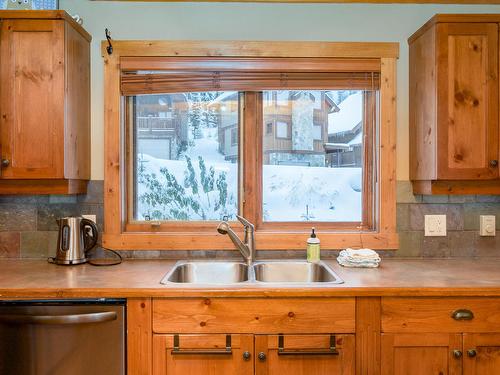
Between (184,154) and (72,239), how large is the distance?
30.0 inches

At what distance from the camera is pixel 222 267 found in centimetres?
204

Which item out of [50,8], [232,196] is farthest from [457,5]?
[50,8]

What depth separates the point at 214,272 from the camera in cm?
204

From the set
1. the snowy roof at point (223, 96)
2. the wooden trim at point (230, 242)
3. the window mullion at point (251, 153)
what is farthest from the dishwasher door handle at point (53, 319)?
the snowy roof at point (223, 96)

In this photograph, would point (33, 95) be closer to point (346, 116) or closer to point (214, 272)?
point (214, 272)

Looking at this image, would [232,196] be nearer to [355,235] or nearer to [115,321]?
[355,235]

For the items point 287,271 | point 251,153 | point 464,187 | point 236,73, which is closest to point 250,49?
point 236,73

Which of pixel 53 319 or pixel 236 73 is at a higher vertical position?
pixel 236 73

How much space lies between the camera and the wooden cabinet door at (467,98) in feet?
6.03

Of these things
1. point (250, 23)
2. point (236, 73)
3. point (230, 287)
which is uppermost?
point (250, 23)

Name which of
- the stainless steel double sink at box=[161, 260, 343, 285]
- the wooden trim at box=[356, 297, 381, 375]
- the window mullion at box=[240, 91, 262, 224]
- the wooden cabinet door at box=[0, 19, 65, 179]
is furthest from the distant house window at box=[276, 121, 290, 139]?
the wooden cabinet door at box=[0, 19, 65, 179]

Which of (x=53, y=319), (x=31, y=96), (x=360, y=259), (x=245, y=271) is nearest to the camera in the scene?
(x=53, y=319)

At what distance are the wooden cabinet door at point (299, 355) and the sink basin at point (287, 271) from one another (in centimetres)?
45

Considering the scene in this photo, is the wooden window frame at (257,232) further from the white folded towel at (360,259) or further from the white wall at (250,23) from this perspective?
the white folded towel at (360,259)
